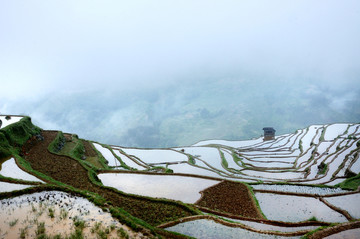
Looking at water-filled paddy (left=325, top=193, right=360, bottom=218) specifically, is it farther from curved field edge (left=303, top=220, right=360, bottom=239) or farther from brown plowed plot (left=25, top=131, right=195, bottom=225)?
brown plowed plot (left=25, top=131, right=195, bottom=225)

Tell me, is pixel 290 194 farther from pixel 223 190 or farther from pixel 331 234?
pixel 331 234

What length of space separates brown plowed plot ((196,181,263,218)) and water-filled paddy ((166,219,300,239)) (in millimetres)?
2624

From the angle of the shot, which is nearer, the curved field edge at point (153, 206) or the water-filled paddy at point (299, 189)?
the curved field edge at point (153, 206)

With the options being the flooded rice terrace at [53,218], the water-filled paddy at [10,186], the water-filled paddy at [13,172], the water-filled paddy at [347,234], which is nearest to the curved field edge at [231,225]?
the water-filled paddy at [347,234]

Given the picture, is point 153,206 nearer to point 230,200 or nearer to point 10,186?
point 230,200

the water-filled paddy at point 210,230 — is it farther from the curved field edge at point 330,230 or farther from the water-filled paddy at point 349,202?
the water-filled paddy at point 349,202

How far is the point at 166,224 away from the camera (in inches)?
378

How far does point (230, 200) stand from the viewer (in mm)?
13789

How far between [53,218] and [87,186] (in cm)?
571

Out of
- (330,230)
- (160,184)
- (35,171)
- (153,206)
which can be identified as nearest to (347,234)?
(330,230)

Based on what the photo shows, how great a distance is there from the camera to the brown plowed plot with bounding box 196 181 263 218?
40.2 ft

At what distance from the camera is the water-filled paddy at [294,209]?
36.3 feet

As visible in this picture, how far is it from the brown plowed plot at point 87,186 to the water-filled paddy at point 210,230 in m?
0.85

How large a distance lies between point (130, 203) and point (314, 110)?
18437cm
